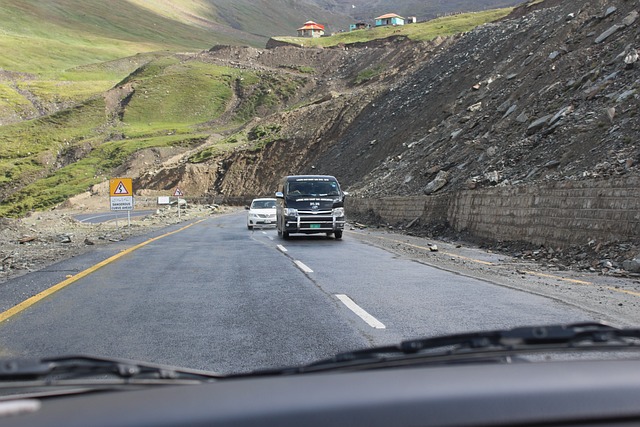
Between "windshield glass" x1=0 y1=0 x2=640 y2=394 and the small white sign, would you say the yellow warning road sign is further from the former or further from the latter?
the small white sign

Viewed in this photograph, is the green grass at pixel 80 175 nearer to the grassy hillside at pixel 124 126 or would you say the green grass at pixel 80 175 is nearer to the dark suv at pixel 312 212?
the grassy hillside at pixel 124 126

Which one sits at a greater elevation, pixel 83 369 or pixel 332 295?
pixel 83 369

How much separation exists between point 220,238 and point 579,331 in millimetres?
21538

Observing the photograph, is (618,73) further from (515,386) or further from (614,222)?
(515,386)

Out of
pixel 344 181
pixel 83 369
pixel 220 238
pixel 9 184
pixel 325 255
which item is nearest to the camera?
pixel 83 369

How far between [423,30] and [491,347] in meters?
116

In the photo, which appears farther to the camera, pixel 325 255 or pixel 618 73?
pixel 618 73

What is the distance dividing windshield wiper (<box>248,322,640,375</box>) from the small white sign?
28.1m

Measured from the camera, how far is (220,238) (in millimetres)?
23812

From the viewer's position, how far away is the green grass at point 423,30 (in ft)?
340

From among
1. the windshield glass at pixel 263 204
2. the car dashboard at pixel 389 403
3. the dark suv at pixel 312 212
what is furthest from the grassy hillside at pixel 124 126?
the car dashboard at pixel 389 403

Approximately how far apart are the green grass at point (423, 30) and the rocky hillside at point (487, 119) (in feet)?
81.5

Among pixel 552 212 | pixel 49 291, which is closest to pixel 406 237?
pixel 552 212

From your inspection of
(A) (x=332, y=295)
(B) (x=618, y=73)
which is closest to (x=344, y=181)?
(B) (x=618, y=73)
